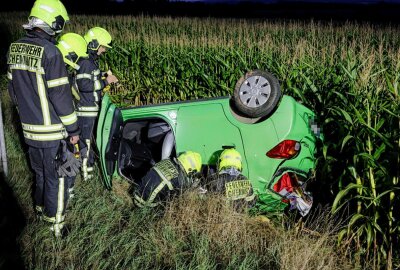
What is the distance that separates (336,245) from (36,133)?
Result: 10.1 ft

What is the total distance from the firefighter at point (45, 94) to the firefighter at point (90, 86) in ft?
5.02

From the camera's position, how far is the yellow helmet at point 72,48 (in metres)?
5.64

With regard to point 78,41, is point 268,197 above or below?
below

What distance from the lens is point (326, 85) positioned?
5.62 meters

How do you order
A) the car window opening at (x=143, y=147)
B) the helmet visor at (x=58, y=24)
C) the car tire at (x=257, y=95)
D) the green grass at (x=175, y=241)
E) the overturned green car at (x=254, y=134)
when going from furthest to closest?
1. the car window opening at (x=143, y=147)
2. the car tire at (x=257, y=95)
3. the overturned green car at (x=254, y=134)
4. the helmet visor at (x=58, y=24)
5. the green grass at (x=175, y=241)

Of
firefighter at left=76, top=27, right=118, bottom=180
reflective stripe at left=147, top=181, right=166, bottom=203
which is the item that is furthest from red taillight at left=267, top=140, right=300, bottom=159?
firefighter at left=76, top=27, right=118, bottom=180

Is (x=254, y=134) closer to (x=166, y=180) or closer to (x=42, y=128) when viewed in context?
(x=166, y=180)

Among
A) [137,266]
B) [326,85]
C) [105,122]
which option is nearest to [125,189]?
[105,122]

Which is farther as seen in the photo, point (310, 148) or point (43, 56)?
point (310, 148)

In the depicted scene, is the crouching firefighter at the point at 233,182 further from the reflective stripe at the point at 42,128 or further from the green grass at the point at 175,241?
the reflective stripe at the point at 42,128

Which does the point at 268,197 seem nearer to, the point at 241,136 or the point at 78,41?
the point at 241,136

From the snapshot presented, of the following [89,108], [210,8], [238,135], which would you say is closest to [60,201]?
[238,135]

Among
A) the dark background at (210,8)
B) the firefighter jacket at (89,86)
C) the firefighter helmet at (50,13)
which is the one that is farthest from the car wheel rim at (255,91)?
the dark background at (210,8)

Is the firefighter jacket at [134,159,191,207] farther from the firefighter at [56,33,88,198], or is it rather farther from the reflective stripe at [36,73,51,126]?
the firefighter at [56,33,88,198]
